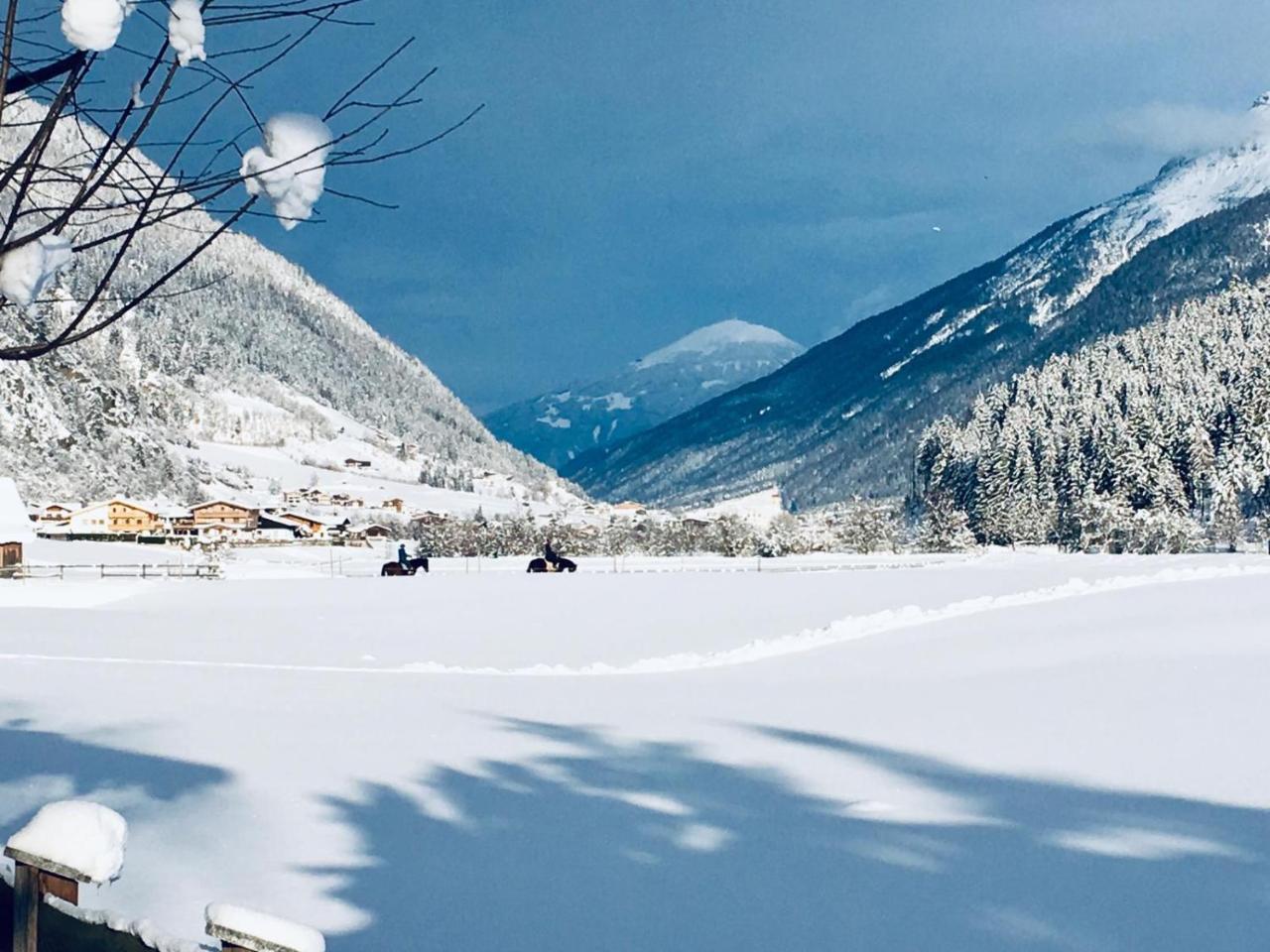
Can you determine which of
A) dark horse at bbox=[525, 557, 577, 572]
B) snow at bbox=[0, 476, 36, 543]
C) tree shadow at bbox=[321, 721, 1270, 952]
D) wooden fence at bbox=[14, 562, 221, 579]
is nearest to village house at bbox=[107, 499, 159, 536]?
snow at bbox=[0, 476, 36, 543]

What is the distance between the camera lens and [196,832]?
5102 mm

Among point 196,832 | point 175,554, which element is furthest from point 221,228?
point 175,554

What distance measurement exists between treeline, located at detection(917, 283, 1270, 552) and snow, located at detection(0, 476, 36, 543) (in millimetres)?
51274

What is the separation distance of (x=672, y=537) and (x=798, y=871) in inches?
2827

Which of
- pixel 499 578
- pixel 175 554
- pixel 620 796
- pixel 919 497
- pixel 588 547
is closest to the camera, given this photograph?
pixel 620 796

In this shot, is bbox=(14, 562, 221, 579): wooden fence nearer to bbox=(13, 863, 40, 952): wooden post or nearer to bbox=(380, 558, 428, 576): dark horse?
bbox=(380, 558, 428, 576): dark horse

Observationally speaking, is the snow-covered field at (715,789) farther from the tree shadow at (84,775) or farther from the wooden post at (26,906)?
the wooden post at (26,906)

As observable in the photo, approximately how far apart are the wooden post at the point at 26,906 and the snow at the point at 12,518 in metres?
42.4

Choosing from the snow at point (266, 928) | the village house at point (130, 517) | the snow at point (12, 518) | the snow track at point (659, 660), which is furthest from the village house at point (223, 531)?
the snow at point (266, 928)

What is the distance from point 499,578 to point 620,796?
21.2m

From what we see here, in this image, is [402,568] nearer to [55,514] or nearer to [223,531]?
[55,514]

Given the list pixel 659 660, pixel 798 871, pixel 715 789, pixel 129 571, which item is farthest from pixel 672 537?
pixel 798 871

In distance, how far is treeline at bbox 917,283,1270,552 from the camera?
67.6m

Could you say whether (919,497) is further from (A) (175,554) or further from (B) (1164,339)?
(A) (175,554)
